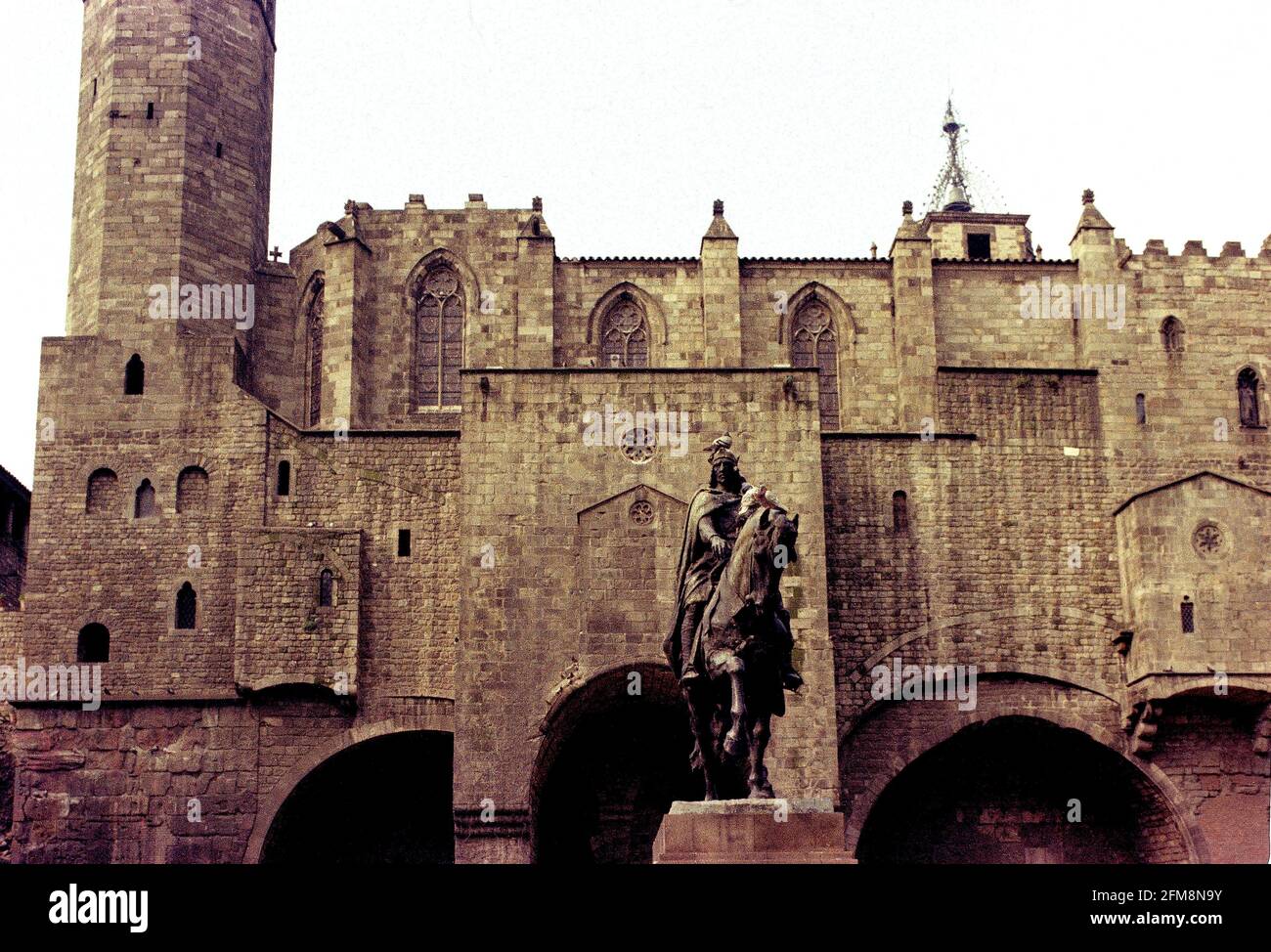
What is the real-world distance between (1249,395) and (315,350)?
22050mm

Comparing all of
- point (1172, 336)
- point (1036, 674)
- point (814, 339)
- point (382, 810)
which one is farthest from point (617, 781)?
point (1172, 336)

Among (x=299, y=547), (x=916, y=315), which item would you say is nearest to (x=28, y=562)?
(x=299, y=547)

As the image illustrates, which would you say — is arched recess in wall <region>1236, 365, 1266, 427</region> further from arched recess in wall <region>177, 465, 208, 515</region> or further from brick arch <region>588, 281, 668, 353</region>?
arched recess in wall <region>177, 465, 208, 515</region>

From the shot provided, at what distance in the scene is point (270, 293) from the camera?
4591cm

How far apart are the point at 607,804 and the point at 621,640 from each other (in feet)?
16.3

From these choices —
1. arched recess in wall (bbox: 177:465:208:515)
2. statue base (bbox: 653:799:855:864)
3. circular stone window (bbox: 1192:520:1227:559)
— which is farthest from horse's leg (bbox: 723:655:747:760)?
arched recess in wall (bbox: 177:465:208:515)

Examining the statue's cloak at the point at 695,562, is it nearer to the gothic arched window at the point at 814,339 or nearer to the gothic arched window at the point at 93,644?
the gothic arched window at the point at 93,644

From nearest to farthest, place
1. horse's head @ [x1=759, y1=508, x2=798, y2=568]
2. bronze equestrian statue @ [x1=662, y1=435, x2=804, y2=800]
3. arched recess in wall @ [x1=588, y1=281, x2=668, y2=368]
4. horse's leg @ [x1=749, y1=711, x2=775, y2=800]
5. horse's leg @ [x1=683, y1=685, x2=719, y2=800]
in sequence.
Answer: horse's leg @ [x1=749, y1=711, x2=775, y2=800] < horse's head @ [x1=759, y1=508, x2=798, y2=568] < bronze equestrian statue @ [x1=662, y1=435, x2=804, y2=800] < horse's leg @ [x1=683, y1=685, x2=719, y2=800] < arched recess in wall @ [x1=588, y1=281, x2=668, y2=368]

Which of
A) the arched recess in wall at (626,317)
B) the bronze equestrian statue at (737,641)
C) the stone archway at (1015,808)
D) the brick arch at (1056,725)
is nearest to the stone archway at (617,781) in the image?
the brick arch at (1056,725)

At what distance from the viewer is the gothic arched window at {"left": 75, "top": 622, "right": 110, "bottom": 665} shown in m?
39.9

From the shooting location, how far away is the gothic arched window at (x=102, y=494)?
4078 centimetres

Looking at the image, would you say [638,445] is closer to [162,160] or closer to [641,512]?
[641,512]

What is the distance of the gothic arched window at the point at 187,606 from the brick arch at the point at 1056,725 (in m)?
13.8

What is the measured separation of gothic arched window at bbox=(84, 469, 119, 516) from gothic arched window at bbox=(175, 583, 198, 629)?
2308mm
